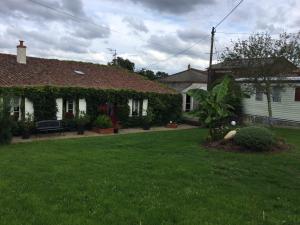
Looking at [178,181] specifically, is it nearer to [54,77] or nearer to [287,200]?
[287,200]

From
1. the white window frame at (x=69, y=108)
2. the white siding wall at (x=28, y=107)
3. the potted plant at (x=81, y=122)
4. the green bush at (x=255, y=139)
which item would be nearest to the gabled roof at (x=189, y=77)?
the potted plant at (x=81, y=122)

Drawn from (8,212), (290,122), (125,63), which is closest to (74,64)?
(290,122)

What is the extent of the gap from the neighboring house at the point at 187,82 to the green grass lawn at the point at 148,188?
2572 centimetres

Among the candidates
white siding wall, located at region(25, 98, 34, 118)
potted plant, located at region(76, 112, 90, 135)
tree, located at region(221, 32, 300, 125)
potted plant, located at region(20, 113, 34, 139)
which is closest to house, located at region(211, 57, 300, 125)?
tree, located at region(221, 32, 300, 125)

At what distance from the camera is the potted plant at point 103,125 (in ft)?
75.1

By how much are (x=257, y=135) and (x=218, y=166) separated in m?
3.94

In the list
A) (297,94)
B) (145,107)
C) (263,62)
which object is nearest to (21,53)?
(145,107)

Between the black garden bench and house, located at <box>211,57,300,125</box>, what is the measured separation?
1110 centimetres

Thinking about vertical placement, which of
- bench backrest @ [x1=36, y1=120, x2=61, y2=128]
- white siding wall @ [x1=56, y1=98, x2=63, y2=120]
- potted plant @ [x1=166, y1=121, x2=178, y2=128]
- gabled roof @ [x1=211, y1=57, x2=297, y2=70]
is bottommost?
potted plant @ [x1=166, y1=121, x2=178, y2=128]

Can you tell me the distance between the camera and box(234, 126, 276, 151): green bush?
14164 millimetres

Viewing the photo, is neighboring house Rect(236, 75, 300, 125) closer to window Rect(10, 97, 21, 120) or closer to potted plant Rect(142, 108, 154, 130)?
potted plant Rect(142, 108, 154, 130)

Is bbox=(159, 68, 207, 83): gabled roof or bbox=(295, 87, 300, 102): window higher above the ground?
bbox=(159, 68, 207, 83): gabled roof

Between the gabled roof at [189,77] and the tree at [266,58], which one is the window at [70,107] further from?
the gabled roof at [189,77]

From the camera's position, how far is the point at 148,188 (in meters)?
8.05
